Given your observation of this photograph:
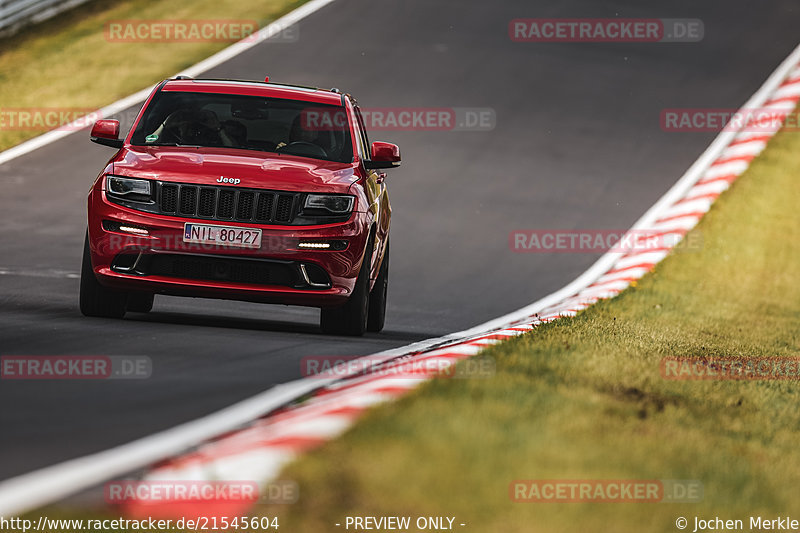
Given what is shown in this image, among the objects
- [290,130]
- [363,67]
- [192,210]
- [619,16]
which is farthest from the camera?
[619,16]

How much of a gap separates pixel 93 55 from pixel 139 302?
44.8ft

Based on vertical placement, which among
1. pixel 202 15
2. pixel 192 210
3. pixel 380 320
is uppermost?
pixel 202 15

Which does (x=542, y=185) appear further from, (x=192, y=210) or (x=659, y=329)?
(x=192, y=210)

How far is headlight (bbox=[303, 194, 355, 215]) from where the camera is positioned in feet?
31.7

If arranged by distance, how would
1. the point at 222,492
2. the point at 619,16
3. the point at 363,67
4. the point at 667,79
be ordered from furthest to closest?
the point at 619,16, the point at 667,79, the point at 363,67, the point at 222,492

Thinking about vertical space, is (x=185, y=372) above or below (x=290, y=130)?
below

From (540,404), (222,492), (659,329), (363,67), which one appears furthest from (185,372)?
(363,67)

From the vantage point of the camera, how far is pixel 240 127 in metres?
10.5

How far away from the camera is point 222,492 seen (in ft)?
15.0

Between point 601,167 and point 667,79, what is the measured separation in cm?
539

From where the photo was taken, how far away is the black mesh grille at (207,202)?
955 centimetres

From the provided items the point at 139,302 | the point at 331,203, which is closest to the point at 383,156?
the point at 331,203

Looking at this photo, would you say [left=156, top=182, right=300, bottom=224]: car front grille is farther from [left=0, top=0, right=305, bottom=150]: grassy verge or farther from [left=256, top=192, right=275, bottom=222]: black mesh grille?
[left=0, top=0, right=305, bottom=150]: grassy verge

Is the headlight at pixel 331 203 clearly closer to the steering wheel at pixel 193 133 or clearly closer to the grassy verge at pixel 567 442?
the steering wheel at pixel 193 133
